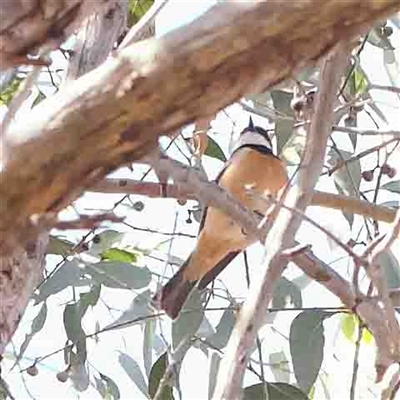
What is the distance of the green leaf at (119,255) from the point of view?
2.00 meters

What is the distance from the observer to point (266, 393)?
1576mm

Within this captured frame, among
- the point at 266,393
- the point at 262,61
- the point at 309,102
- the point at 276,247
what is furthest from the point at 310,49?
the point at 266,393

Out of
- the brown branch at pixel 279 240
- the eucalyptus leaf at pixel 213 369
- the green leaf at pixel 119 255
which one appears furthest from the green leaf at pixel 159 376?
the brown branch at pixel 279 240

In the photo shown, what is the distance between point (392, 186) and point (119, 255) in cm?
50

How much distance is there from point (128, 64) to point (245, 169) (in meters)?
2.00

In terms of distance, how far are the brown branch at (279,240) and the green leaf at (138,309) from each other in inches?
31.6

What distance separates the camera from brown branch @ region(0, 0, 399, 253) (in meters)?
0.56

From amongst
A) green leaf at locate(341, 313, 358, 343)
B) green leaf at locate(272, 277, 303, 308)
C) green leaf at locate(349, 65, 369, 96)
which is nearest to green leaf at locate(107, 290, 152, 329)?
green leaf at locate(272, 277, 303, 308)

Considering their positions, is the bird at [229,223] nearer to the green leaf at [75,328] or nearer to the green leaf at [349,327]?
the green leaf at [349,327]

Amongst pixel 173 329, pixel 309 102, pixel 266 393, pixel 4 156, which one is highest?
pixel 309 102

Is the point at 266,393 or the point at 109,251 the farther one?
the point at 109,251

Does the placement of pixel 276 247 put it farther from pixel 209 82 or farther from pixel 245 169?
pixel 245 169

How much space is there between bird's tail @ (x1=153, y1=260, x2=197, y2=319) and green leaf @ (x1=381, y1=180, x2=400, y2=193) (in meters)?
0.39

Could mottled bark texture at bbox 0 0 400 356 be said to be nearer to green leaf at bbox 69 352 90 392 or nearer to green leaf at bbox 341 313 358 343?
green leaf at bbox 69 352 90 392
